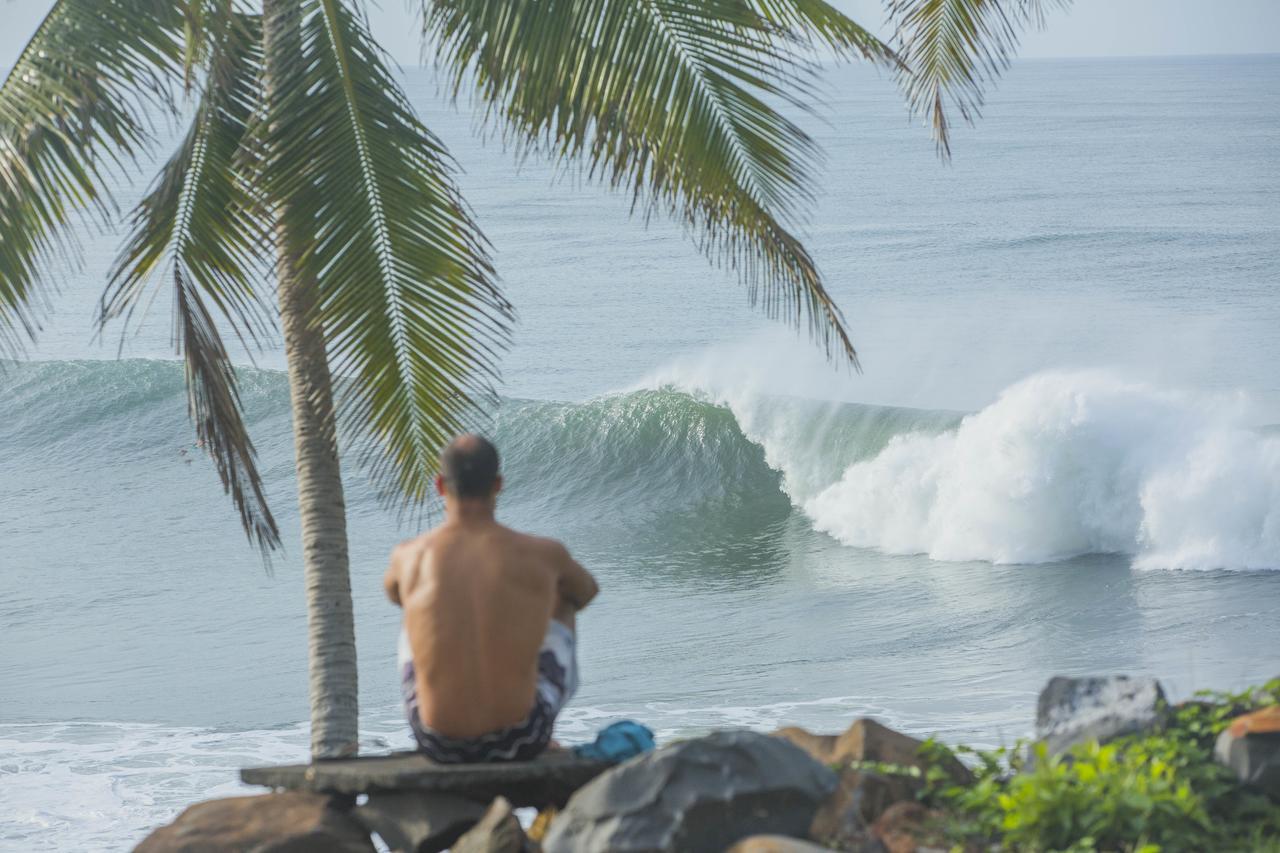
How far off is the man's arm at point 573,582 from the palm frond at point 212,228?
2.24 metres

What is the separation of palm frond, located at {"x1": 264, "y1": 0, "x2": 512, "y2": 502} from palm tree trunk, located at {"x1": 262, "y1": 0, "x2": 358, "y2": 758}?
2.50 ft

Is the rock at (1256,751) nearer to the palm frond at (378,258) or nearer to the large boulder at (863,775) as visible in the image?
the large boulder at (863,775)

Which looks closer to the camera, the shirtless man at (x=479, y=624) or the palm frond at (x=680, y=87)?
the shirtless man at (x=479, y=624)

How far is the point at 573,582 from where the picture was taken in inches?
162

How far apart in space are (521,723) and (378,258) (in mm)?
2178

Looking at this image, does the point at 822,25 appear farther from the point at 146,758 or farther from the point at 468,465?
the point at 146,758

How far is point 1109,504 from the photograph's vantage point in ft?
52.8

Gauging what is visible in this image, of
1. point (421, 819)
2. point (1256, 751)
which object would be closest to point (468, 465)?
point (421, 819)

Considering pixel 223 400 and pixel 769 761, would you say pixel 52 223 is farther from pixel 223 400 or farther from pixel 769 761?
pixel 769 761

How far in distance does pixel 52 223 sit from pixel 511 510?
1520 cm

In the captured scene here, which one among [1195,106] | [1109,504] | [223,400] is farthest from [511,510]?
[1195,106]

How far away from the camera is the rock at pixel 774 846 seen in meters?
3.25

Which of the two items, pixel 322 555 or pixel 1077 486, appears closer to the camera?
pixel 322 555

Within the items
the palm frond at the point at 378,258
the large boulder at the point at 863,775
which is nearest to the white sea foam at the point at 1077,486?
the palm frond at the point at 378,258
